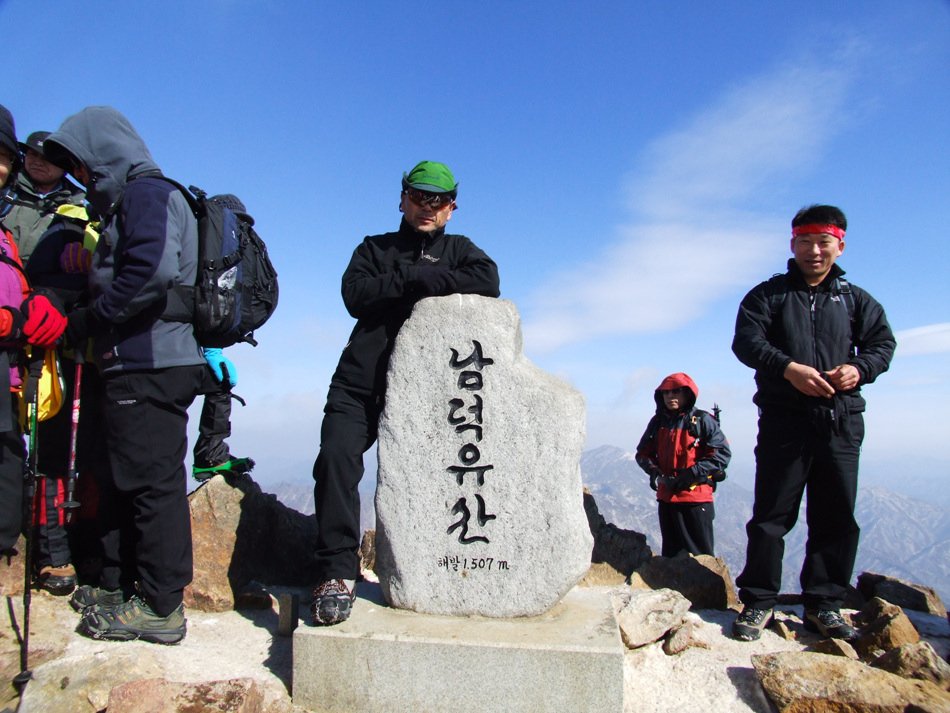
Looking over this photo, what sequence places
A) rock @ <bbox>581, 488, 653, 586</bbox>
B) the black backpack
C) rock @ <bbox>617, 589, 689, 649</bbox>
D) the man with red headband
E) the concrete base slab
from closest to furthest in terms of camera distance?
1. the concrete base slab
2. the black backpack
3. rock @ <bbox>617, 589, 689, 649</bbox>
4. the man with red headband
5. rock @ <bbox>581, 488, 653, 586</bbox>

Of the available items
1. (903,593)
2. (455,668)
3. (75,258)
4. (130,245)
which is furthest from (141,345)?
(903,593)

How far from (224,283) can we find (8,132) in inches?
67.5

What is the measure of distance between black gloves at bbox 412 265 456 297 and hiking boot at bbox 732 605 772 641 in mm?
3215

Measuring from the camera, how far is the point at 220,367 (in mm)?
4590

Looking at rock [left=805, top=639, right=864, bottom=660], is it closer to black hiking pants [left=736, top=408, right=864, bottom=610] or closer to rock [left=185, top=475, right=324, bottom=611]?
black hiking pants [left=736, top=408, right=864, bottom=610]

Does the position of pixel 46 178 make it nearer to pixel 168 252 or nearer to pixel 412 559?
pixel 168 252

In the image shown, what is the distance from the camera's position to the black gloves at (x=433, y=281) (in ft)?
13.2

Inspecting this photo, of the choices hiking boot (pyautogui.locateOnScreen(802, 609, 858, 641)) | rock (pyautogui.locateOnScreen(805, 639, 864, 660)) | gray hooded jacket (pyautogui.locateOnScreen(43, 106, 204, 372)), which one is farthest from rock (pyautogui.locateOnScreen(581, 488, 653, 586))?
gray hooded jacket (pyautogui.locateOnScreen(43, 106, 204, 372))

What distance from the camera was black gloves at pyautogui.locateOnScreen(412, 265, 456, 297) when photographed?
4.02m

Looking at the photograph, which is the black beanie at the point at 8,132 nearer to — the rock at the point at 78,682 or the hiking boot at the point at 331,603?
the rock at the point at 78,682

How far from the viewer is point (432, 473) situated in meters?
3.91

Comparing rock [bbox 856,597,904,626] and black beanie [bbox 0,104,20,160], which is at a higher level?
black beanie [bbox 0,104,20,160]

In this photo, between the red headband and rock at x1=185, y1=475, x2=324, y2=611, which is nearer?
the red headband

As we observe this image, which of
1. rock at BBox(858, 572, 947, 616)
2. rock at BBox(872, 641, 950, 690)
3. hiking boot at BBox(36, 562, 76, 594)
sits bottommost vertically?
rock at BBox(858, 572, 947, 616)
